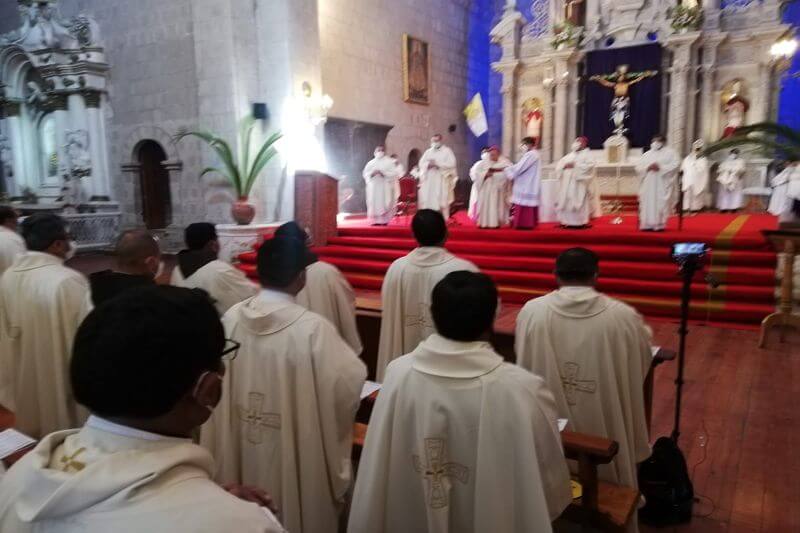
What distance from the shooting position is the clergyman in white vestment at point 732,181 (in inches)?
533

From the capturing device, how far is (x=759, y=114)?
14.0 meters

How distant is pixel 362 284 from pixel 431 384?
24.4ft

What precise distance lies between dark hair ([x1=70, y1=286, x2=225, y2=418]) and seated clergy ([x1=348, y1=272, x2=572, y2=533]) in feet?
2.81

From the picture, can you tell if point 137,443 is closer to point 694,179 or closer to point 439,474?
point 439,474

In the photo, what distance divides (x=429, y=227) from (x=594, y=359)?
1542 mm

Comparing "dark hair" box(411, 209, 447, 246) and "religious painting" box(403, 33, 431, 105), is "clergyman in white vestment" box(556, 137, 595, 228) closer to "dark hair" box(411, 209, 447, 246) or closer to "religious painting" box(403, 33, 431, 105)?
"dark hair" box(411, 209, 447, 246)

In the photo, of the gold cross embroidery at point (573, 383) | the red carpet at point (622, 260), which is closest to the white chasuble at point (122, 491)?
the gold cross embroidery at point (573, 383)

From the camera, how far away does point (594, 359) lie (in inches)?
106

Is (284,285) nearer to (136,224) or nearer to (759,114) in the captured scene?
(136,224)

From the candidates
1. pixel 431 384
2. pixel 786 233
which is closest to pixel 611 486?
pixel 431 384

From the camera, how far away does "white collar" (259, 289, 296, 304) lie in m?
2.33

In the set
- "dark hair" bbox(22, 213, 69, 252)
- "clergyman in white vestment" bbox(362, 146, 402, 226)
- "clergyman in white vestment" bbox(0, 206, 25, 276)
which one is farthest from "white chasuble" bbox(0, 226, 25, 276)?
"clergyman in white vestment" bbox(362, 146, 402, 226)

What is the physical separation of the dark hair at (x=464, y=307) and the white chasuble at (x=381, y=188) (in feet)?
31.8

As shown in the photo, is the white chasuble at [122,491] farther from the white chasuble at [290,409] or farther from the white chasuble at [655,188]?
the white chasuble at [655,188]
